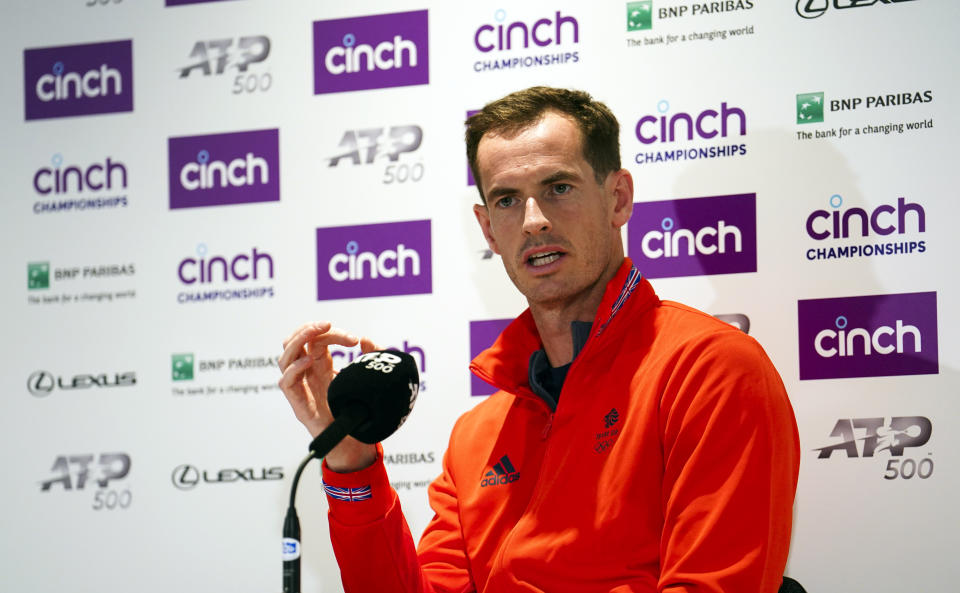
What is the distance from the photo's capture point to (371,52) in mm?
3189

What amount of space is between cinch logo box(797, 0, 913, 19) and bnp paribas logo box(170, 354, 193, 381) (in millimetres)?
2146

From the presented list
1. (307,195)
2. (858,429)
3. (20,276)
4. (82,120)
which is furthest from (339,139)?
(858,429)

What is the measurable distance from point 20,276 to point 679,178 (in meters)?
2.22

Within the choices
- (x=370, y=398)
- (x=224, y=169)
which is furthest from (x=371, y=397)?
(x=224, y=169)

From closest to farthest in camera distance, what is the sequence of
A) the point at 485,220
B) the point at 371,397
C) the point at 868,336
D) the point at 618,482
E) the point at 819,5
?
the point at 371,397, the point at 618,482, the point at 485,220, the point at 868,336, the point at 819,5

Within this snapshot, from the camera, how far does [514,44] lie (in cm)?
308

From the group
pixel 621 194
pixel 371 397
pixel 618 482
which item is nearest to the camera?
pixel 371 397

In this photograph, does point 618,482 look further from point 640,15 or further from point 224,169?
point 224,169

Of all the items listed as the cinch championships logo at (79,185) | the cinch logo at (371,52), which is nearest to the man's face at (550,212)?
the cinch logo at (371,52)

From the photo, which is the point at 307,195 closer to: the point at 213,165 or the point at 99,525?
the point at 213,165

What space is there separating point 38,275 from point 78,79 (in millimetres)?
686

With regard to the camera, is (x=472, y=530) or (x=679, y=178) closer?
(x=472, y=530)

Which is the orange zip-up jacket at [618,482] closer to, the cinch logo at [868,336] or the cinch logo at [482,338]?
the cinch logo at [482,338]

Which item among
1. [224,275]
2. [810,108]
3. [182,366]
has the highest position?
[810,108]
